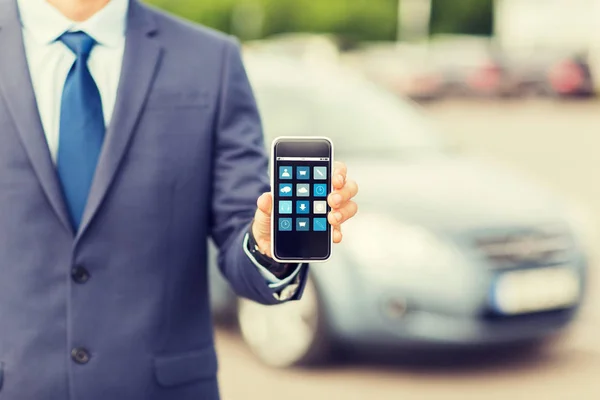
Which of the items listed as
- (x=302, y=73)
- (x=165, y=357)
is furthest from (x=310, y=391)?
(x=165, y=357)

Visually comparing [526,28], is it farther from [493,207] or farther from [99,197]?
[99,197]

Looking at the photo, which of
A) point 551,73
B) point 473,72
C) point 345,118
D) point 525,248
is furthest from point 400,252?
point 473,72

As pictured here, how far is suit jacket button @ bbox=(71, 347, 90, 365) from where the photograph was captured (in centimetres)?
223

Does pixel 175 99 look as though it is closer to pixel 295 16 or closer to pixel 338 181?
pixel 338 181

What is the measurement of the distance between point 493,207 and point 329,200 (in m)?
3.80

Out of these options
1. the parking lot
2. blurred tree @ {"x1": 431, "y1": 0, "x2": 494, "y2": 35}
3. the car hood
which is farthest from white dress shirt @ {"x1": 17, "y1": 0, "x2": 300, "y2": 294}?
blurred tree @ {"x1": 431, "y1": 0, "x2": 494, "y2": 35}

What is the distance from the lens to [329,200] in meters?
2.04

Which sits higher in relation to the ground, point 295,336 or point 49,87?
point 49,87

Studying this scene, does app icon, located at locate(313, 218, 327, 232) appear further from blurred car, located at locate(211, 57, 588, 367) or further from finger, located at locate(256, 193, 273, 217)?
blurred car, located at locate(211, 57, 588, 367)

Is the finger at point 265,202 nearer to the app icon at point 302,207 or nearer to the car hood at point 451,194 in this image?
the app icon at point 302,207

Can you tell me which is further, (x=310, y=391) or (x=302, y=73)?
(x=302, y=73)

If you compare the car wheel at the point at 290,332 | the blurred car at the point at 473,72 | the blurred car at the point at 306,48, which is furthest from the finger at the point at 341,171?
the blurred car at the point at 473,72

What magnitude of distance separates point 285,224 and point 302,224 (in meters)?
0.03

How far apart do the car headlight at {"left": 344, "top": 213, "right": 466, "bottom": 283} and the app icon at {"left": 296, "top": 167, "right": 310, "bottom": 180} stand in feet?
10.7
